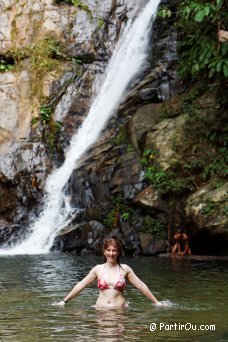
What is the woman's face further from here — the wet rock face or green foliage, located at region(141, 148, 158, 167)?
green foliage, located at region(141, 148, 158, 167)

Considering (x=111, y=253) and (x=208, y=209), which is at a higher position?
(x=208, y=209)

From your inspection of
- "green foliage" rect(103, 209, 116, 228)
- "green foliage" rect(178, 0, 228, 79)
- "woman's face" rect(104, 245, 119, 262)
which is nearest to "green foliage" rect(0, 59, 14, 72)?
"green foliage" rect(178, 0, 228, 79)

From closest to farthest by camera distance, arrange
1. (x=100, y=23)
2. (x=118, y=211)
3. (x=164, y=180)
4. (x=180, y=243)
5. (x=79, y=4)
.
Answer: (x=180, y=243)
(x=164, y=180)
(x=118, y=211)
(x=100, y=23)
(x=79, y=4)

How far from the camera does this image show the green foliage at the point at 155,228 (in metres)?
17.4

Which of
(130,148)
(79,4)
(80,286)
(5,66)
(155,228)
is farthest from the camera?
(79,4)

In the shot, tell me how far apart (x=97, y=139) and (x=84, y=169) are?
1924 millimetres

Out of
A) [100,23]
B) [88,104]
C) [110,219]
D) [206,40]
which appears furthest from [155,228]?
[100,23]

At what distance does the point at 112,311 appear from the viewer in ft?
25.6

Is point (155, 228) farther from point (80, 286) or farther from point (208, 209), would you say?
point (80, 286)

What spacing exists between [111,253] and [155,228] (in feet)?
32.5

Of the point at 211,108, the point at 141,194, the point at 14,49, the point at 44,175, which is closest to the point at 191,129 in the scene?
the point at 211,108

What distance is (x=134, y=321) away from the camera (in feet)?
23.7

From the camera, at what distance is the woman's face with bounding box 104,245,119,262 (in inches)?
300

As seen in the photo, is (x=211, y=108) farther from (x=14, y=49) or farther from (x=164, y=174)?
(x=14, y=49)
